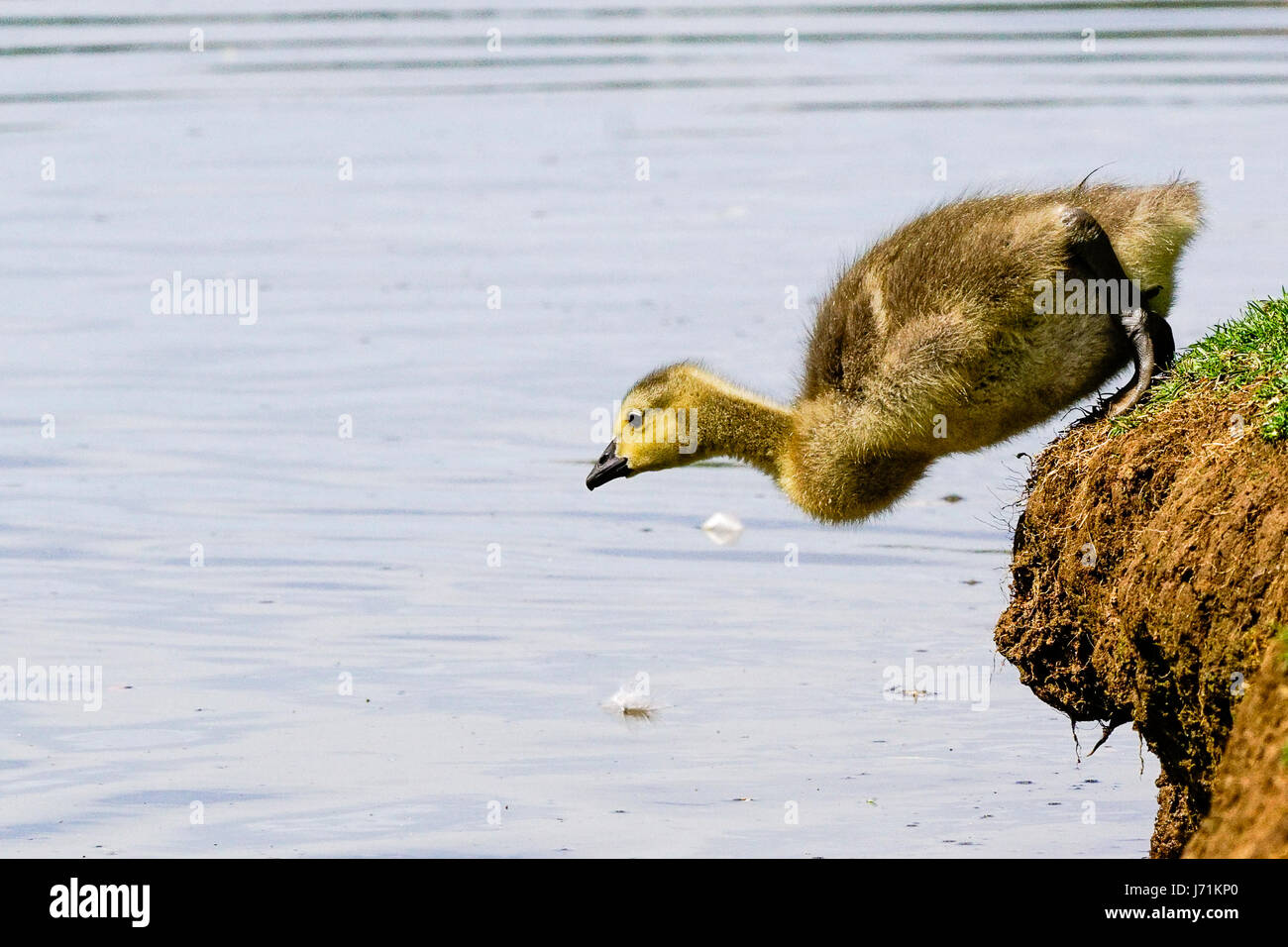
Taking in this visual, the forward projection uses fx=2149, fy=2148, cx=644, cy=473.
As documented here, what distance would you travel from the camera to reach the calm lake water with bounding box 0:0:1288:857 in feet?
29.1

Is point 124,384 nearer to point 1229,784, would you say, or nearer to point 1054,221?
point 1054,221

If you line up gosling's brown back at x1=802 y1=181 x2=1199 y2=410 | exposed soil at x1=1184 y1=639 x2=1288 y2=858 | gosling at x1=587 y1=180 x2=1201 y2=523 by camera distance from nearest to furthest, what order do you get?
exposed soil at x1=1184 y1=639 x2=1288 y2=858
gosling at x1=587 y1=180 x2=1201 y2=523
gosling's brown back at x1=802 y1=181 x2=1199 y2=410

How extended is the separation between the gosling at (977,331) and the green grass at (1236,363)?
0.08 meters

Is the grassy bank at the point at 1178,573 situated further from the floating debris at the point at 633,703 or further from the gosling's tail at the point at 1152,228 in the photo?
the floating debris at the point at 633,703

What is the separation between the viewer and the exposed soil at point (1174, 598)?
5906 mm

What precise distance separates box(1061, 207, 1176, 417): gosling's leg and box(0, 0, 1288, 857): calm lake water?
0.84 m

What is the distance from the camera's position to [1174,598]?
6.58m

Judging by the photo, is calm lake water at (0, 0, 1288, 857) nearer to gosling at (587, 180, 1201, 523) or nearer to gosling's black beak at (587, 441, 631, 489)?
gosling at (587, 180, 1201, 523)

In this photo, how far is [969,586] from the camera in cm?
1112

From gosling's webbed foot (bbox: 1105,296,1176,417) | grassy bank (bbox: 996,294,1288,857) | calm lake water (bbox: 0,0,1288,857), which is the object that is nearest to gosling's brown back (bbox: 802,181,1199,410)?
gosling's webbed foot (bbox: 1105,296,1176,417)

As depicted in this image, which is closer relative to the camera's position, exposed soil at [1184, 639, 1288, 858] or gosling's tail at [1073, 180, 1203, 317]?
exposed soil at [1184, 639, 1288, 858]

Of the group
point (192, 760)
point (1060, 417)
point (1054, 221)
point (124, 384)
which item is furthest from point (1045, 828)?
point (124, 384)

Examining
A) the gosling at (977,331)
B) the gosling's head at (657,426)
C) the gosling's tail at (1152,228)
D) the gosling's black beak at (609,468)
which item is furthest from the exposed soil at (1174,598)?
the gosling's black beak at (609,468)

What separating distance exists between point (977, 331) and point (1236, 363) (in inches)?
38.3
